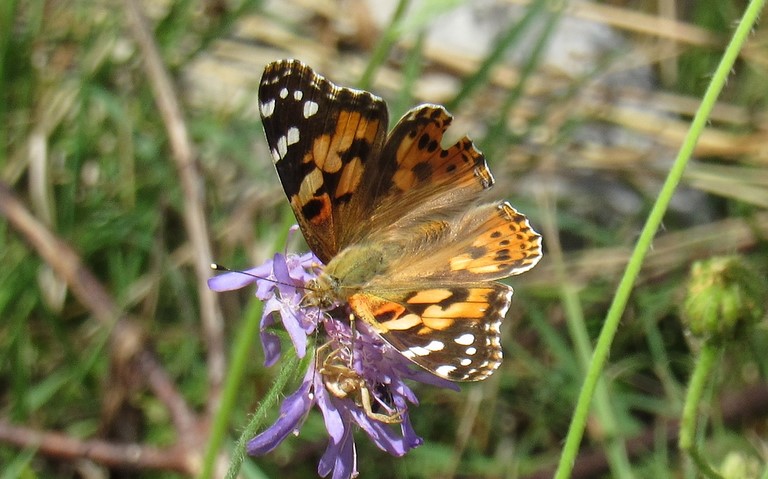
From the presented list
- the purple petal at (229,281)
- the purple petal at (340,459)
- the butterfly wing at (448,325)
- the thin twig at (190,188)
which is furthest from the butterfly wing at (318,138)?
the thin twig at (190,188)

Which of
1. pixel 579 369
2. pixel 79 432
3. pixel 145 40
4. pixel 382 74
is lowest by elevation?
pixel 79 432

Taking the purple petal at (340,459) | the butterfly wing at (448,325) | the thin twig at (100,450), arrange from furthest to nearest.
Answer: the thin twig at (100,450)
the purple petal at (340,459)
the butterfly wing at (448,325)

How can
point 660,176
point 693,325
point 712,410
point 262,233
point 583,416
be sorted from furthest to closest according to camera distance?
point 660,176 < point 262,233 < point 712,410 < point 693,325 < point 583,416

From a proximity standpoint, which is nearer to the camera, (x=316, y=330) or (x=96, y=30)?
(x=316, y=330)

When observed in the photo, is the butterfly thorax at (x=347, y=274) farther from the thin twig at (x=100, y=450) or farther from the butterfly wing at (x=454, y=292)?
the thin twig at (x=100, y=450)

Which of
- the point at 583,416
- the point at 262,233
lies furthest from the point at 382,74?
the point at 583,416

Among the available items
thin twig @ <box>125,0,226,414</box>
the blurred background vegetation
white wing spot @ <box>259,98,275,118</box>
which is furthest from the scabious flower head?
thin twig @ <box>125,0,226,414</box>

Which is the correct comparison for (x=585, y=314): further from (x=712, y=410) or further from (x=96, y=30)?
(x=96, y=30)

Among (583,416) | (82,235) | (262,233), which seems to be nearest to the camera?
(583,416)

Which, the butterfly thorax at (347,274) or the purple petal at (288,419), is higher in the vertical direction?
the butterfly thorax at (347,274)
